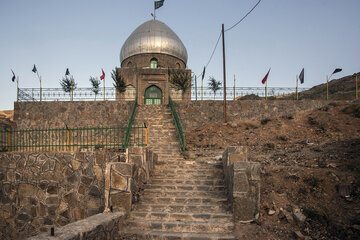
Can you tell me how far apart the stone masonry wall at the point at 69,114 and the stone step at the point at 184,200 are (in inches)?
353

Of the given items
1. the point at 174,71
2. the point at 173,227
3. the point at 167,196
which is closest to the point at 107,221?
the point at 173,227

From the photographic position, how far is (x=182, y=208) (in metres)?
5.52

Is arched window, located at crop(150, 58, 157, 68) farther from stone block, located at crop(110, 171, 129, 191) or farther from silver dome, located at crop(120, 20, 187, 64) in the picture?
stone block, located at crop(110, 171, 129, 191)

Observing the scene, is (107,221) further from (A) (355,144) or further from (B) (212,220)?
(A) (355,144)

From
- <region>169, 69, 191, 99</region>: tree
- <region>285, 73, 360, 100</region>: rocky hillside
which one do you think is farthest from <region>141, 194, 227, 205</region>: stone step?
<region>285, 73, 360, 100</region>: rocky hillside

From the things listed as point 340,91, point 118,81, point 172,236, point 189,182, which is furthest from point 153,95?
point 340,91

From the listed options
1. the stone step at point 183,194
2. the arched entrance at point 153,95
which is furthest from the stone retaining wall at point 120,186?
the arched entrance at point 153,95

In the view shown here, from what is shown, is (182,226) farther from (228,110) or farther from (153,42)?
(153,42)

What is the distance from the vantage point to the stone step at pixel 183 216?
202 inches

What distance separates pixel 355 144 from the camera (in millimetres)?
6953

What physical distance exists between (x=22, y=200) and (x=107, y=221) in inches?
164

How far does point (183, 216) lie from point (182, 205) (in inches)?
15.0

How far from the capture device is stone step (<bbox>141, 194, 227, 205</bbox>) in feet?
18.9

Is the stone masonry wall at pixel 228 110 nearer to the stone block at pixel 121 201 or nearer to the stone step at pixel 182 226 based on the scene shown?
the stone block at pixel 121 201
